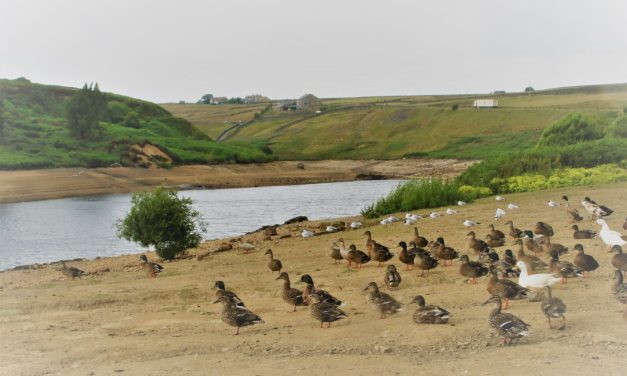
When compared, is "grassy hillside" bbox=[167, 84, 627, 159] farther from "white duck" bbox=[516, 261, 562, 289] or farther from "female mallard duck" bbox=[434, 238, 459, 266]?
"white duck" bbox=[516, 261, 562, 289]

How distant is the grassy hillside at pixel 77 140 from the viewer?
86.6 metres

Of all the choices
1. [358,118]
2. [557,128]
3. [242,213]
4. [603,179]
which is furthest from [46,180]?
[358,118]

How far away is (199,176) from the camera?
93.1 meters

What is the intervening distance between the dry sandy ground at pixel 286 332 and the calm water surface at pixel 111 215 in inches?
690

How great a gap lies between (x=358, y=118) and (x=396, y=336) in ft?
490

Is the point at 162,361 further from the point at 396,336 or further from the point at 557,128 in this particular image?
the point at 557,128

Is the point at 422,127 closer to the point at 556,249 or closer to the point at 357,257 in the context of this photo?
the point at 357,257

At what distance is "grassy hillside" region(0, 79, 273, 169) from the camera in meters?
86.6

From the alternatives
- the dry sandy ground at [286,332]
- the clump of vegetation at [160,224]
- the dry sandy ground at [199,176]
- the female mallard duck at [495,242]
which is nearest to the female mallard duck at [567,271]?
the dry sandy ground at [286,332]

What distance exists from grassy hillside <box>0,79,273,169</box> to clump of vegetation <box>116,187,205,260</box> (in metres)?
53.5

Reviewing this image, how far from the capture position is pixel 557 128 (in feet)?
174

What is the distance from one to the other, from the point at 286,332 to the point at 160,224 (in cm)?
1618

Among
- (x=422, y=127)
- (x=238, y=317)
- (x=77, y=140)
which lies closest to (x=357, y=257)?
(x=238, y=317)

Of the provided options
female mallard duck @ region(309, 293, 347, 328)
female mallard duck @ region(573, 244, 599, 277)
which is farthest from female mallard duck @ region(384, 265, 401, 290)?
female mallard duck @ region(573, 244, 599, 277)
